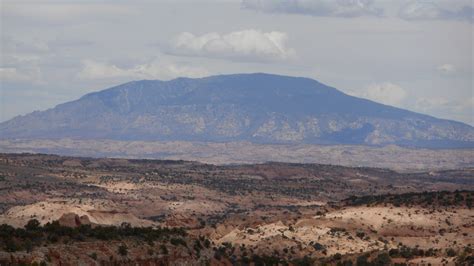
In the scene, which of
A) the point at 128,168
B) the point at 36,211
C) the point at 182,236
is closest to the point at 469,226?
the point at 182,236

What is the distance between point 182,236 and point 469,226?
31717 millimetres

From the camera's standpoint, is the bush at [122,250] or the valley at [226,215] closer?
the bush at [122,250]

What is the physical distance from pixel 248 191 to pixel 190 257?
3789 inches

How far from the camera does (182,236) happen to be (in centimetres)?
5541

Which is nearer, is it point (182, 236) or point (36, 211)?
point (182, 236)

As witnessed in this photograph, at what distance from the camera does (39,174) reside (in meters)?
151

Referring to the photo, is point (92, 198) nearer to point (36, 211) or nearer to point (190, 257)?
point (36, 211)

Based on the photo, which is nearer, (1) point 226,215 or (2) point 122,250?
(2) point 122,250

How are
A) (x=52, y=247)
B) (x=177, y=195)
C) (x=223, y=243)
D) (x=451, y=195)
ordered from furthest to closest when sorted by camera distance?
1. (x=177, y=195)
2. (x=451, y=195)
3. (x=223, y=243)
4. (x=52, y=247)

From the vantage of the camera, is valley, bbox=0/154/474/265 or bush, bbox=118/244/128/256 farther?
valley, bbox=0/154/474/265

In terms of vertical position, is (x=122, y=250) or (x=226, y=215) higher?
(x=122, y=250)

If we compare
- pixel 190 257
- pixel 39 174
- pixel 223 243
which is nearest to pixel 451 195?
pixel 223 243

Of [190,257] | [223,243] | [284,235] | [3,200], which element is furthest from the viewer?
[3,200]

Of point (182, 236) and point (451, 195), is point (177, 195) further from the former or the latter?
point (182, 236)
